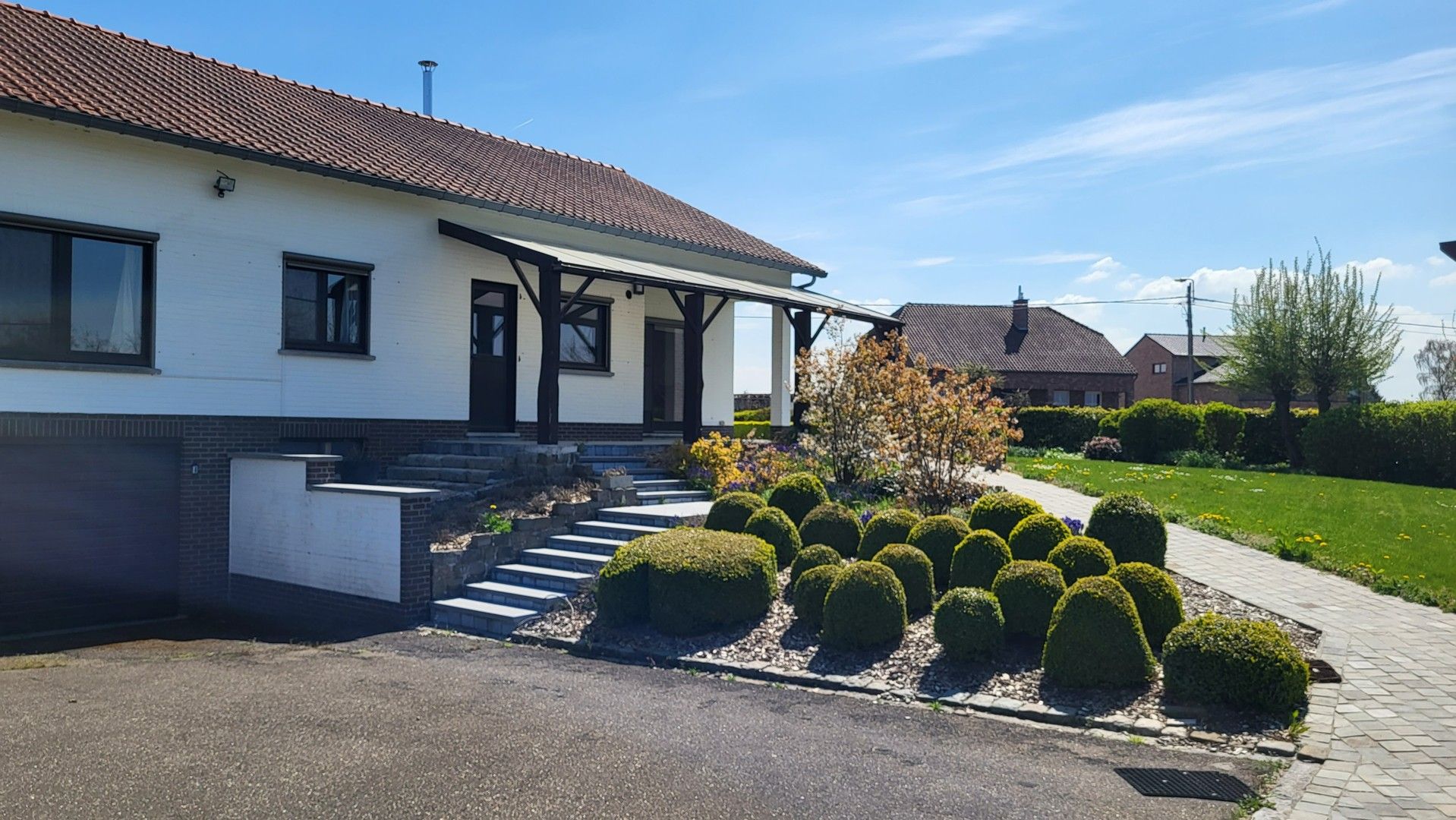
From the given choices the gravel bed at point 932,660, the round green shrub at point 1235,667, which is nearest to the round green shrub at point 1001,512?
the gravel bed at point 932,660

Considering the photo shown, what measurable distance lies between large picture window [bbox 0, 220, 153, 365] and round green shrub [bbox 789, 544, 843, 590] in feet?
25.9

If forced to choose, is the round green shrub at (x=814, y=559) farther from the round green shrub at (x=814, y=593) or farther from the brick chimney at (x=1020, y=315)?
the brick chimney at (x=1020, y=315)

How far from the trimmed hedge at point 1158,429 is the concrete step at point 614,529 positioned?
2049cm

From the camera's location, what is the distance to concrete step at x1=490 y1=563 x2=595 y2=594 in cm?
1016

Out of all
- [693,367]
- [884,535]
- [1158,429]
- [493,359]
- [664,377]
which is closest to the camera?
[884,535]

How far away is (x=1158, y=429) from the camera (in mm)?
27578

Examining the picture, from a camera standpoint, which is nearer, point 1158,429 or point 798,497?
point 798,497

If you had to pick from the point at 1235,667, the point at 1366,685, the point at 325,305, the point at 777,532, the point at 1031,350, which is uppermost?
the point at 1031,350

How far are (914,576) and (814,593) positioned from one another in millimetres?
918

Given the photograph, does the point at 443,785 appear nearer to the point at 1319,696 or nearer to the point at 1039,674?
the point at 1039,674

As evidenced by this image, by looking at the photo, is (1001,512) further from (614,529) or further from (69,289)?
(69,289)

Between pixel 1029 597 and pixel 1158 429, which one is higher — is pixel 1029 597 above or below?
below

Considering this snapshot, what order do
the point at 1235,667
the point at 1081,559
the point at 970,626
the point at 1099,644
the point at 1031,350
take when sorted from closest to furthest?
the point at 1235,667, the point at 1099,644, the point at 970,626, the point at 1081,559, the point at 1031,350

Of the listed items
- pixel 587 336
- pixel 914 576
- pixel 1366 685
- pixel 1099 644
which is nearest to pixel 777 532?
pixel 914 576
